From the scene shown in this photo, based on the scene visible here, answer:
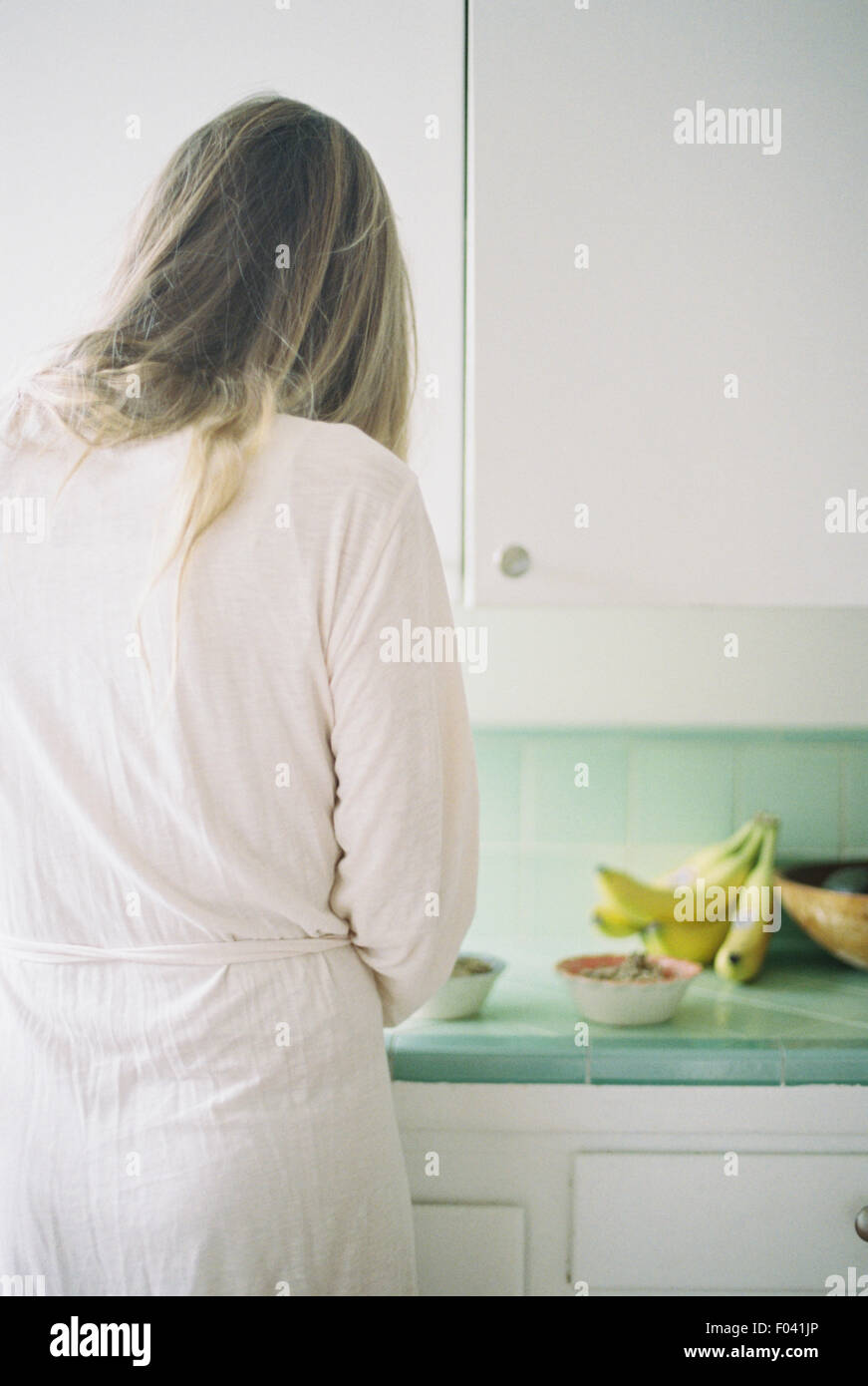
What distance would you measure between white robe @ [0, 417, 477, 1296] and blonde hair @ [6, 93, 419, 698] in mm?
24

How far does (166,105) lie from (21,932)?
2.86 ft

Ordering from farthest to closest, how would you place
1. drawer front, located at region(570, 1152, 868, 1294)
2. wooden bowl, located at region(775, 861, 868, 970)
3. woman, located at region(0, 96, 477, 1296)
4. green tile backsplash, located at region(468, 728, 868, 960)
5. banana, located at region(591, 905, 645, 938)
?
green tile backsplash, located at region(468, 728, 868, 960) < banana, located at region(591, 905, 645, 938) < wooden bowl, located at region(775, 861, 868, 970) < drawer front, located at region(570, 1152, 868, 1294) < woman, located at region(0, 96, 477, 1296)

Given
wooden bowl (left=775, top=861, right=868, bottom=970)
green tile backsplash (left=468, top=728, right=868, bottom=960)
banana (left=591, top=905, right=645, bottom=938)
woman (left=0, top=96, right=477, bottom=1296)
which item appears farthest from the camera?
green tile backsplash (left=468, top=728, right=868, bottom=960)

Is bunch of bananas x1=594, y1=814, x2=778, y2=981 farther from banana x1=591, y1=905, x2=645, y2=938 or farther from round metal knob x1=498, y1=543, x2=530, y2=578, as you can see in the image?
round metal knob x1=498, y1=543, x2=530, y2=578

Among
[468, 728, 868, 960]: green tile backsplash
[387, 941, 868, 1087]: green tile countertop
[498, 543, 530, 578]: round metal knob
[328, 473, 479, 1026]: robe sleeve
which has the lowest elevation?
[387, 941, 868, 1087]: green tile countertop

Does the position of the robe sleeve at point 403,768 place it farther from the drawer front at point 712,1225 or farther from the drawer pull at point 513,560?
the drawer front at point 712,1225

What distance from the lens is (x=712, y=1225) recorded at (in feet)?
3.41

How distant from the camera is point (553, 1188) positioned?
1047 millimetres

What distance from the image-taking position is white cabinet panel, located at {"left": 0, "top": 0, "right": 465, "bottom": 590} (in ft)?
3.70

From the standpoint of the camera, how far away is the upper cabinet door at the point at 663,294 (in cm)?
107

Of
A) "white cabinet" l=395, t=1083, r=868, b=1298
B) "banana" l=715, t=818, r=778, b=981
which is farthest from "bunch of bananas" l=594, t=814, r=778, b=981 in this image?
"white cabinet" l=395, t=1083, r=868, b=1298

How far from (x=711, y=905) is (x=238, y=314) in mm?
908
